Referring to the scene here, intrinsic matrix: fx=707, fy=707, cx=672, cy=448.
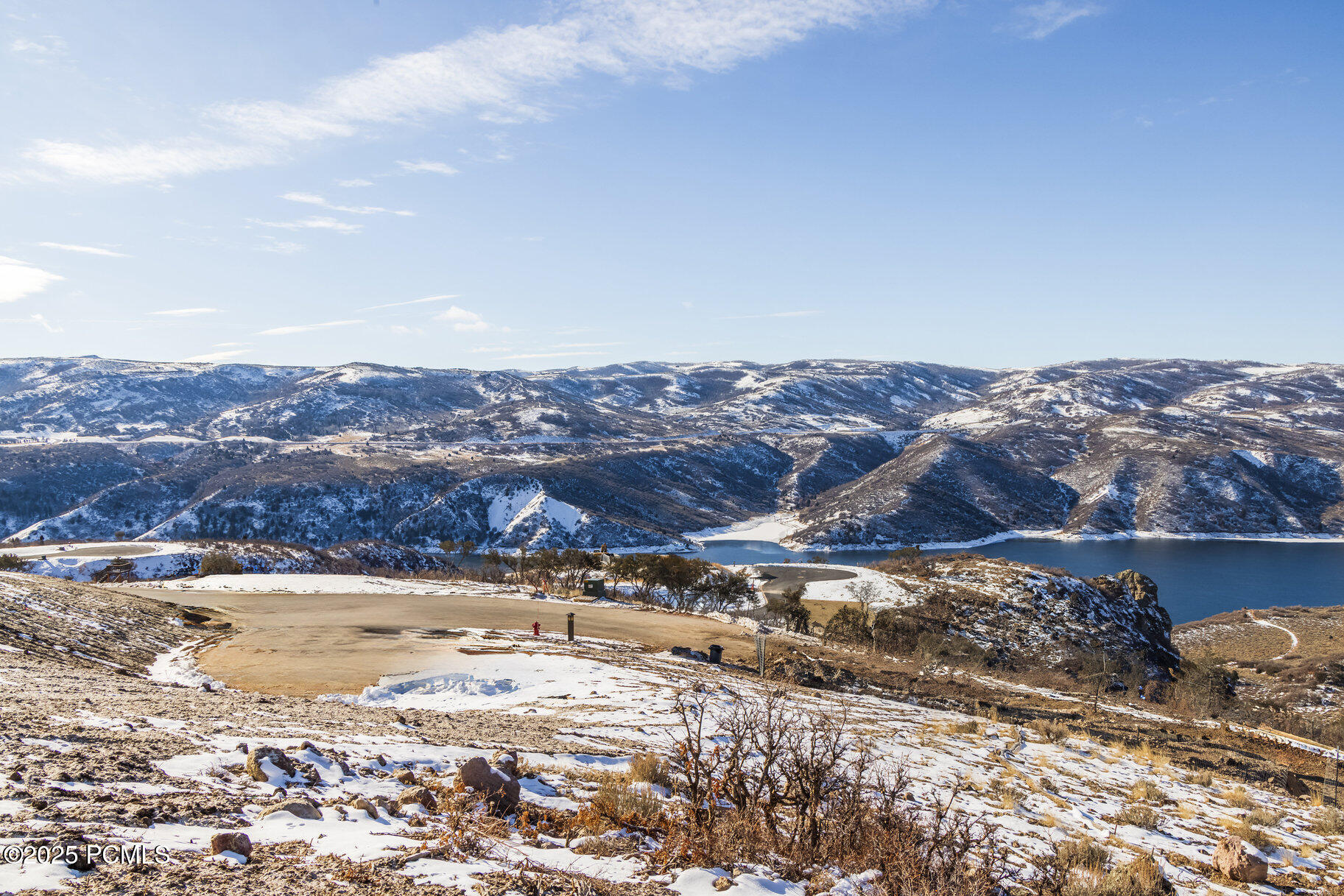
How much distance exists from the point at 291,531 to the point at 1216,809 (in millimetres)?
110819

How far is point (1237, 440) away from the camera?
160000 millimetres

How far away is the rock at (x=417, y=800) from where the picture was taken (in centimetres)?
634

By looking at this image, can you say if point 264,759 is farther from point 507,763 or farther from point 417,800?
point 507,763

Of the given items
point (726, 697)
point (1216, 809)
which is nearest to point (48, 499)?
point (726, 697)

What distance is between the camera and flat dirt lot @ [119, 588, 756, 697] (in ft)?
60.7

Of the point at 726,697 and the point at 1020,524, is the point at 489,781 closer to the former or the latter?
the point at 726,697

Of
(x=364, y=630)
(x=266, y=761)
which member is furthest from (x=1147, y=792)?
(x=364, y=630)

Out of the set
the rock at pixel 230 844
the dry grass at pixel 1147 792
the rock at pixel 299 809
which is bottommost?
the dry grass at pixel 1147 792

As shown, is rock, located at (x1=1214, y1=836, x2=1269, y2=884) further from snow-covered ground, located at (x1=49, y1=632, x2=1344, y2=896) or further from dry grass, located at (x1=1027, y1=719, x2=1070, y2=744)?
dry grass, located at (x1=1027, y1=719, x2=1070, y2=744)

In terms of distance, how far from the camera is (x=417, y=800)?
6.39 meters

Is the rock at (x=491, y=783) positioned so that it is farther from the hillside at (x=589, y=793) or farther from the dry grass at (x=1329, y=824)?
the dry grass at (x=1329, y=824)

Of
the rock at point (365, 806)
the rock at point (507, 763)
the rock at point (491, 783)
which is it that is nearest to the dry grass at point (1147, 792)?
the rock at point (507, 763)

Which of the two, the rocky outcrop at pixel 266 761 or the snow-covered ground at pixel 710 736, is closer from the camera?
the snow-covered ground at pixel 710 736

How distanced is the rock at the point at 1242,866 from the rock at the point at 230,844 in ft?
32.9
